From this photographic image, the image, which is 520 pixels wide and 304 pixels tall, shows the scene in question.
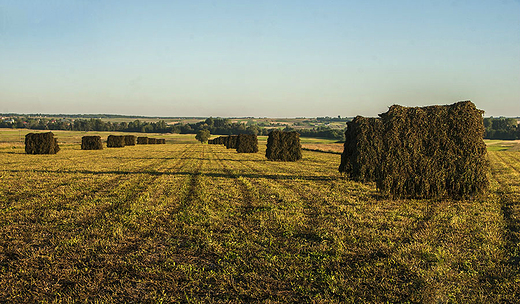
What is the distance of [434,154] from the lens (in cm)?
1105

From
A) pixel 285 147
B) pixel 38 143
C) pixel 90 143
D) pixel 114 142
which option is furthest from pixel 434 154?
pixel 114 142

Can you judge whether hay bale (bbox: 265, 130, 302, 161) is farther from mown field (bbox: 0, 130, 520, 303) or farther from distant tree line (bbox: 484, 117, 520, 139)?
distant tree line (bbox: 484, 117, 520, 139)

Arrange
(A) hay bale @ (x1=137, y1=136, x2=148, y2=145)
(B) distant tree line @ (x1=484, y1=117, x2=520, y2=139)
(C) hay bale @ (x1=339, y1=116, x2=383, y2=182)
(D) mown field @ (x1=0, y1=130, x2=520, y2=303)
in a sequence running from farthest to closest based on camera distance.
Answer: (B) distant tree line @ (x1=484, y1=117, x2=520, y2=139)
(A) hay bale @ (x1=137, y1=136, x2=148, y2=145)
(C) hay bale @ (x1=339, y1=116, x2=383, y2=182)
(D) mown field @ (x1=0, y1=130, x2=520, y2=303)

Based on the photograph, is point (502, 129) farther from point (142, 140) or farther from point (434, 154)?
point (434, 154)

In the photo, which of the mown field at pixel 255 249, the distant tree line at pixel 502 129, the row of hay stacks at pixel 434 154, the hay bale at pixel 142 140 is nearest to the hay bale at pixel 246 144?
the mown field at pixel 255 249

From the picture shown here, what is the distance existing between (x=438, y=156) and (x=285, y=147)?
1851 centimetres

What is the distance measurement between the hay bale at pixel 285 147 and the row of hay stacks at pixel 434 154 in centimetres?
1757

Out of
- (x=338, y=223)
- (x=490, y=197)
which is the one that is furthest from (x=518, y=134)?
(x=338, y=223)

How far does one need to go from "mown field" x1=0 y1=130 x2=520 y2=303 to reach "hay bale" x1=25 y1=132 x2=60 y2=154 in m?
27.6

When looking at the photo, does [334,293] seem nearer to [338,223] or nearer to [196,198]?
[338,223]

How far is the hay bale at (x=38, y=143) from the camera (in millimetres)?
35003

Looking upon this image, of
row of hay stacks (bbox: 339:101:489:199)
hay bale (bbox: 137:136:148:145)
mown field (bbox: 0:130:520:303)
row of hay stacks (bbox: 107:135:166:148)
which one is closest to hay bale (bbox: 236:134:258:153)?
row of hay stacks (bbox: 107:135:166:148)

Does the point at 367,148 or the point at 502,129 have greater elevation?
the point at 502,129

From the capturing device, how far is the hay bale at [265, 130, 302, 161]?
29.2m
